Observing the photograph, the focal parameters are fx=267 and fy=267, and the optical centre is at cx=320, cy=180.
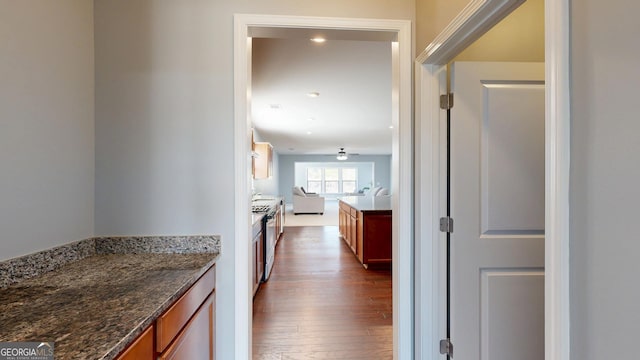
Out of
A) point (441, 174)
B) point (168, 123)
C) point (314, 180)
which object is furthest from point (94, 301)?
A: point (314, 180)

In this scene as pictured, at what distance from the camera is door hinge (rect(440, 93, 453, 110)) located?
4.77 feet

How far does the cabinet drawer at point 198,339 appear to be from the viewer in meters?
1.02

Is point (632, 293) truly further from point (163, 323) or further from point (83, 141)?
point (83, 141)

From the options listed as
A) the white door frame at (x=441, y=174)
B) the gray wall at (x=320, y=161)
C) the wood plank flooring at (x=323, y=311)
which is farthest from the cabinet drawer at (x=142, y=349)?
the gray wall at (x=320, y=161)

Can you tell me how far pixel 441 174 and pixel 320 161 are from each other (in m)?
11.6

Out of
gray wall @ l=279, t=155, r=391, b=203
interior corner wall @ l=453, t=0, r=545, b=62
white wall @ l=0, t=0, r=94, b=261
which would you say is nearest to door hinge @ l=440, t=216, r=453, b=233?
interior corner wall @ l=453, t=0, r=545, b=62

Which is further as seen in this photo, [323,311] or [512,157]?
[323,311]

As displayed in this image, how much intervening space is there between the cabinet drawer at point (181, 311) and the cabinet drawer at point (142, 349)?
0.11 feet

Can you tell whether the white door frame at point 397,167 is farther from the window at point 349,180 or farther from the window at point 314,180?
the window at point 349,180

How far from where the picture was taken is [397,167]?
5.24 ft

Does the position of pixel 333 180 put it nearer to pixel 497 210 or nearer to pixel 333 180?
pixel 333 180

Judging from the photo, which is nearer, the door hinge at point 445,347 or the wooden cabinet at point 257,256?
the door hinge at point 445,347

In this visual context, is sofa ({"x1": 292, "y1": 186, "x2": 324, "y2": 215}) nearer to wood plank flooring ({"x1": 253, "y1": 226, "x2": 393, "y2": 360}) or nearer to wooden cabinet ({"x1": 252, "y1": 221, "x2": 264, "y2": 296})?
wood plank flooring ({"x1": 253, "y1": 226, "x2": 393, "y2": 360})

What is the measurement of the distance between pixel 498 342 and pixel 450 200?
788 mm
